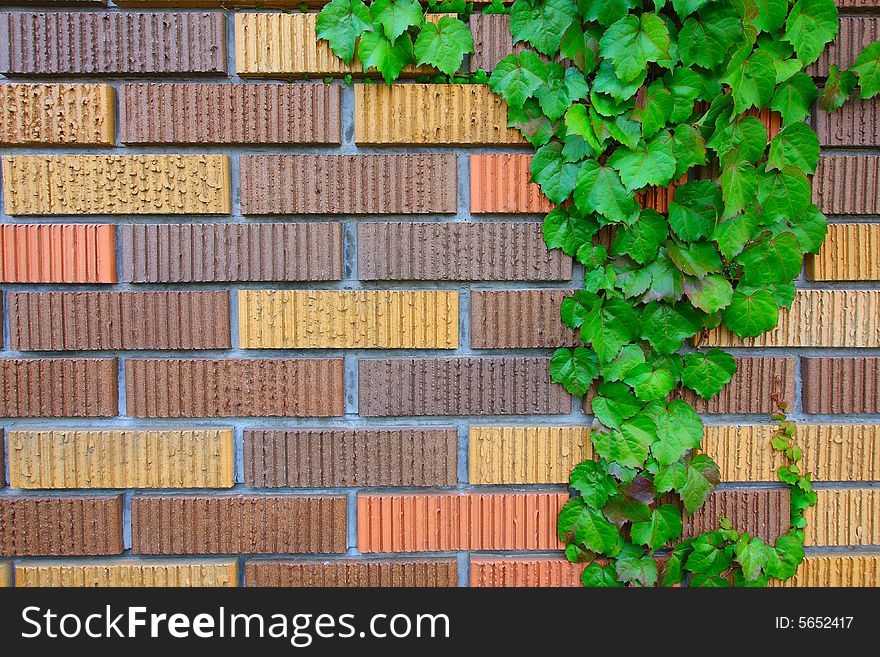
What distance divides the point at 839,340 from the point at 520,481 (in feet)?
2.80

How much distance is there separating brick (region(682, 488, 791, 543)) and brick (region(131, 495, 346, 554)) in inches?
34.9

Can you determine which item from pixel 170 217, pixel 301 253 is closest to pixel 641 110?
pixel 301 253

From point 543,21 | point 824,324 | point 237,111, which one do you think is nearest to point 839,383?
point 824,324

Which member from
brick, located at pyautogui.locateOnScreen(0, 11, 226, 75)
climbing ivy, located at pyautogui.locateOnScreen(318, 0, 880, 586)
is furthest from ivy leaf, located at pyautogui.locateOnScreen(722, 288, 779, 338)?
brick, located at pyautogui.locateOnScreen(0, 11, 226, 75)

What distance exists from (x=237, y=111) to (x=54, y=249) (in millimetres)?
543

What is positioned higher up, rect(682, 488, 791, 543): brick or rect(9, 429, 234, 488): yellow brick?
rect(9, 429, 234, 488): yellow brick

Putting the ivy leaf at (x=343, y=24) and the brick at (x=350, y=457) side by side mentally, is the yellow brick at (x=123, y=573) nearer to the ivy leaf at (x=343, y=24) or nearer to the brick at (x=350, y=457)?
the brick at (x=350, y=457)

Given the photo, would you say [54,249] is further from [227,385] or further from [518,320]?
[518,320]

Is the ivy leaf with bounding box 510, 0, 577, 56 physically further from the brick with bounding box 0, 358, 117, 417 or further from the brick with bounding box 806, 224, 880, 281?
the brick with bounding box 0, 358, 117, 417

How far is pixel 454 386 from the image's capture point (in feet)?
4.43

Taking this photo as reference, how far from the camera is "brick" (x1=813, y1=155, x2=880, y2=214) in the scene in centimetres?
134

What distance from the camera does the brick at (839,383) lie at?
4.46 feet

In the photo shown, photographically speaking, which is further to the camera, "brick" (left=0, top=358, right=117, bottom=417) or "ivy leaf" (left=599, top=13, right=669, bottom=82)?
"brick" (left=0, top=358, right=117, bottom=417)

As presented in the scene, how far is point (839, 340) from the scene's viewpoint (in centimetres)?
136
